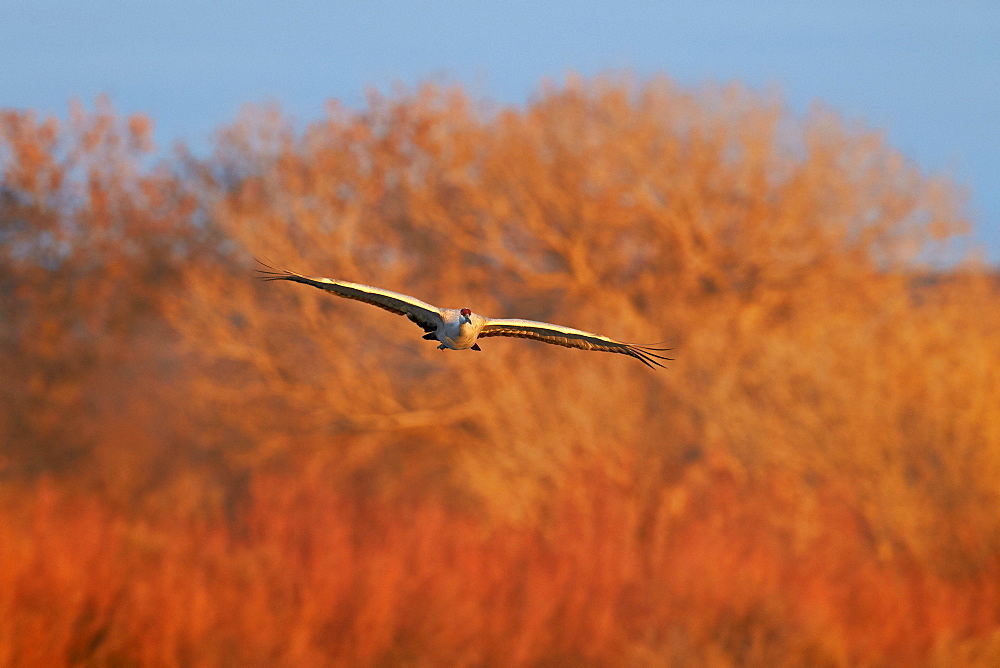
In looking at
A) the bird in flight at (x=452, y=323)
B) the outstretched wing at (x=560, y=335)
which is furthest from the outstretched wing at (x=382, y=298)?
the outstretched wing at (x=560, y=335)

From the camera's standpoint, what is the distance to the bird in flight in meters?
3.70

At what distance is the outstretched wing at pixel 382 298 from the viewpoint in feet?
12.0

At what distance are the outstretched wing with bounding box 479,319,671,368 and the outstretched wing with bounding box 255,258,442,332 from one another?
0.62 ft

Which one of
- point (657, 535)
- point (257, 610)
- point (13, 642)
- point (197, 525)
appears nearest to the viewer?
point (13, 642)

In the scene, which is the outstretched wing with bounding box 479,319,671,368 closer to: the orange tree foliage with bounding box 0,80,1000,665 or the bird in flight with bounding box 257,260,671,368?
the bird in flight with bounding box 257,260,671,368

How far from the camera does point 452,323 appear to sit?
378 centimetres

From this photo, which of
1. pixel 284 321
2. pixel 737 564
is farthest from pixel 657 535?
pixel 284 321

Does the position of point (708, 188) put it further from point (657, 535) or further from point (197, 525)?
point (197, 525)

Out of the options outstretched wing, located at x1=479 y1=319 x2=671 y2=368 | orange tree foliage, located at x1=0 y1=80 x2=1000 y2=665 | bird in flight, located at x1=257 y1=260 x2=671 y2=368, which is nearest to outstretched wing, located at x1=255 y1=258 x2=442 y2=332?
bird in flight, located at x1=257 y1=260 x2=671 y2=368

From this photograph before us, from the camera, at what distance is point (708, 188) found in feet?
87.5

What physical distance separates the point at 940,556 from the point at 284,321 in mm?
15236

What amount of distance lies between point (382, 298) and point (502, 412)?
2144 cm

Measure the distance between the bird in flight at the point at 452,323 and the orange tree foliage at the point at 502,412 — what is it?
13.3 metres

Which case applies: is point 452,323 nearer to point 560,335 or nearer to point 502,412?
point 560,335
